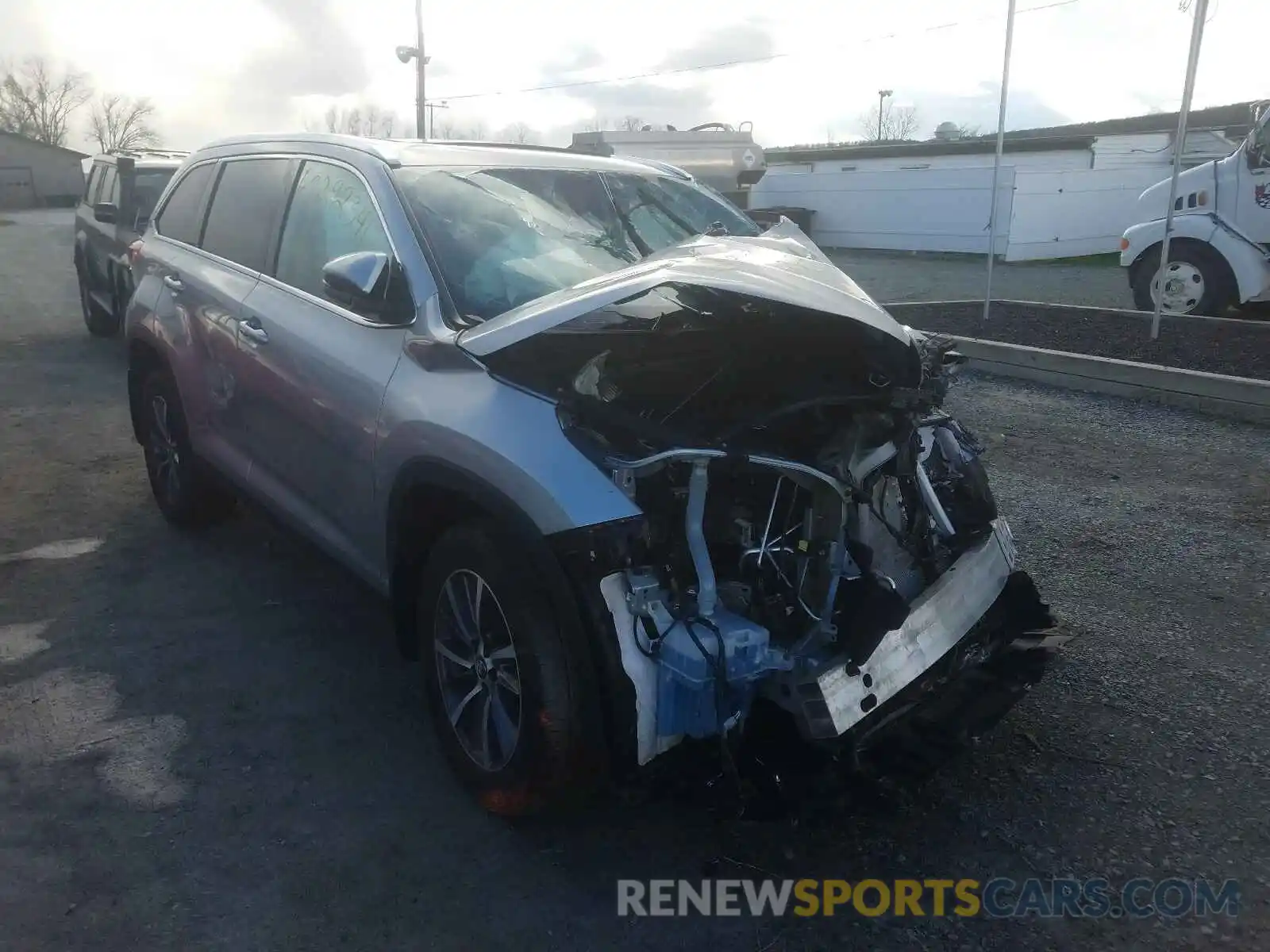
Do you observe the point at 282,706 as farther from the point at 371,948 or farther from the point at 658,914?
the point at 658,914

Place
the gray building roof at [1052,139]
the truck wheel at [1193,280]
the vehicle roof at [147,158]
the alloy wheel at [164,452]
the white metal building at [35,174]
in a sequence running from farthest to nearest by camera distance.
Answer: the white metal building at [35,174], the gray building roof at [1052,139], the truck wheel at [1193,280], the vehicle roof at [147,158], the alloy wheel at [164,452]

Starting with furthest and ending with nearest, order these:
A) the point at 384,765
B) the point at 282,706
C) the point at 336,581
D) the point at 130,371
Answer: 1. the point at 130,371
2. the point at 336,581
3. the point at 282,706
4. the point at 384,765

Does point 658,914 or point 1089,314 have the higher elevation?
point 1089,314

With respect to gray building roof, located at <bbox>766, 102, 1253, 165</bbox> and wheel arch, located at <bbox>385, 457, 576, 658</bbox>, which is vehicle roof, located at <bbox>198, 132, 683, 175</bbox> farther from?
gray building roof, located at <bbox>766, 102, 1253, 165</bbox>

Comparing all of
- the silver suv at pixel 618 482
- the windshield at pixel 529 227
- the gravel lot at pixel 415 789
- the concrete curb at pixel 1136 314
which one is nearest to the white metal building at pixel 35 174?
the concrete curb at pixel 1136 314

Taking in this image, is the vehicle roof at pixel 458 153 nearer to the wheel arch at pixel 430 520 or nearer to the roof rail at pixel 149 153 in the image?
the wheel arch at pixel 430 520

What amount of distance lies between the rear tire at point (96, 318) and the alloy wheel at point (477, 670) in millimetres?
9659

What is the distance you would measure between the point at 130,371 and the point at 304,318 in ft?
7.69

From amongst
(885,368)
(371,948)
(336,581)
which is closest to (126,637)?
(336,581)

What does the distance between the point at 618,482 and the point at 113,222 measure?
8.53 m

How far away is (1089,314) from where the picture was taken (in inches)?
465

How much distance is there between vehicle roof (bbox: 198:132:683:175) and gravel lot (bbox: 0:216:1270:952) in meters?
1.95

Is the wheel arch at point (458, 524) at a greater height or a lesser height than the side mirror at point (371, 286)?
lesser

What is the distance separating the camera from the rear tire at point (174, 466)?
17.0 feet
